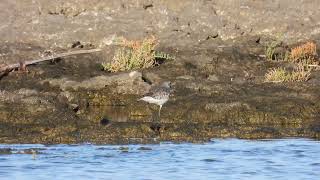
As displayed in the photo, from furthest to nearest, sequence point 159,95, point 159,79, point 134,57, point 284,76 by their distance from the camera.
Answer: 1. point 134,57
2. point 159,79
3. point 284,76
4. point 159,95

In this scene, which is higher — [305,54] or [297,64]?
[305,54]

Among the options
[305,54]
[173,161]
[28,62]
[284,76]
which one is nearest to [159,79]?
[284,76]

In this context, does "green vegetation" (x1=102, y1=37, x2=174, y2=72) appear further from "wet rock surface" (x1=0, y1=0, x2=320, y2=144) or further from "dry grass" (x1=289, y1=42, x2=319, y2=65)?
"dry grass" (x1=289, y1=42, x2=319, y2=65)

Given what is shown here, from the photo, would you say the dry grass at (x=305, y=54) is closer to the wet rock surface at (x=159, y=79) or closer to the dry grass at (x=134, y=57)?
the wet rock surface at (x=159, y=79)

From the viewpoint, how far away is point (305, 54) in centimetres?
2312

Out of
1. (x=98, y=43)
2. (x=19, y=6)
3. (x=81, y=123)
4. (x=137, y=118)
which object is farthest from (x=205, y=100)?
(x=19, y=6)

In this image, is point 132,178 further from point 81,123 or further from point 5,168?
point 81,123

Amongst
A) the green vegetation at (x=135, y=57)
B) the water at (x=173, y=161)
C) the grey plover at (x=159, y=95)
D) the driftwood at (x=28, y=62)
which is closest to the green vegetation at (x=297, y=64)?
the green vegetation at (x=135, y=57)

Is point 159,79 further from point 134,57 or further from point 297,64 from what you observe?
point 297,64

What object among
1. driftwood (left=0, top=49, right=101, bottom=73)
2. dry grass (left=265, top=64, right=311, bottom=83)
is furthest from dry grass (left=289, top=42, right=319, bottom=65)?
driftwood (left=0, top=49, right=101, bottom=73)

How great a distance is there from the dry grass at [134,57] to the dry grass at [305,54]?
10.8 feet

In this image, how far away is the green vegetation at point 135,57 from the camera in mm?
21984

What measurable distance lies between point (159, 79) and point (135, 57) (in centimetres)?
84

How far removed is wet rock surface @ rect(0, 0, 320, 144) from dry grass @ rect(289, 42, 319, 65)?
2.09ft
